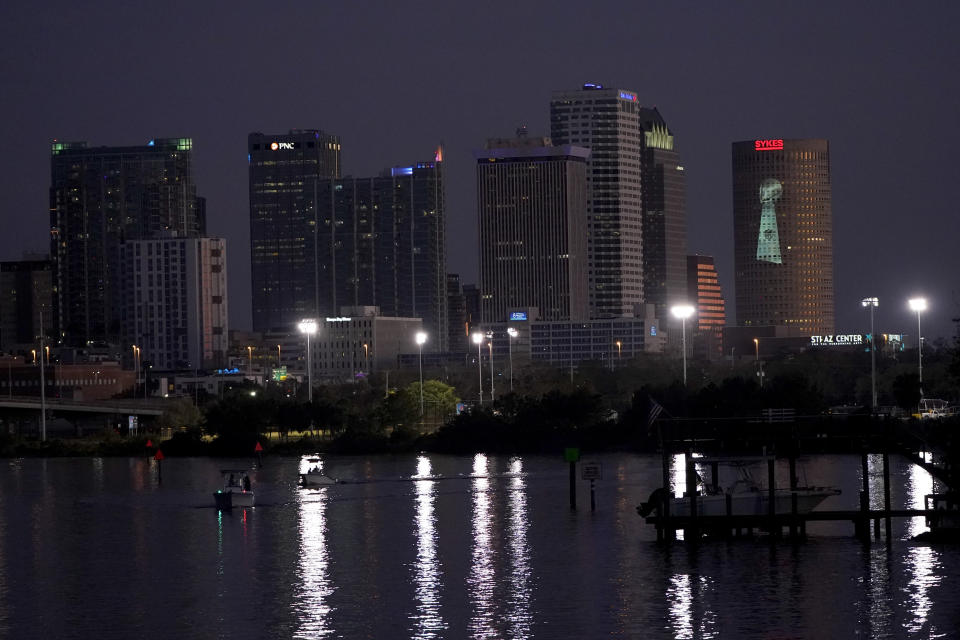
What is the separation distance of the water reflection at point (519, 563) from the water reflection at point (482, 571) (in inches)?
29.5

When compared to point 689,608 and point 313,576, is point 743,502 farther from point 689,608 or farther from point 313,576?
point 313,576

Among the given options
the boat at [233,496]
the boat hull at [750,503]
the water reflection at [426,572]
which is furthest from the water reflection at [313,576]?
the boat hull at [750,503]

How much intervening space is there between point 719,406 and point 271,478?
39518mm

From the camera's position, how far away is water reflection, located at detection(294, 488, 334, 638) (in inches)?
2197

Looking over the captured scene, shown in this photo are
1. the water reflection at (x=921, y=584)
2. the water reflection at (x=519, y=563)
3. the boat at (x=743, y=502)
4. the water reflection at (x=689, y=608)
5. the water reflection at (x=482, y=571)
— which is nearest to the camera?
the water reflection at (x=689, y=608)

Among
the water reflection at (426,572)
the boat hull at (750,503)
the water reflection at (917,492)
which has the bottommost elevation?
the water reflection at (426,572)

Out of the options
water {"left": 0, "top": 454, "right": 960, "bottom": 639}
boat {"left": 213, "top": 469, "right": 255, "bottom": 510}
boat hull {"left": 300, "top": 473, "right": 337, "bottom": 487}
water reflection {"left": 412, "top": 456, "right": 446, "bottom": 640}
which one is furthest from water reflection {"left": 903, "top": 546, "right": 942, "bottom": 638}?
boat hull {"left": 300, "top": 473, "right": 337, "bottom": 487}

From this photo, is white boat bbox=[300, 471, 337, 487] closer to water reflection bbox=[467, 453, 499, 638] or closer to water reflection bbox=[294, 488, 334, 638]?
water reflection bbox=[467, 453, 499, 638]

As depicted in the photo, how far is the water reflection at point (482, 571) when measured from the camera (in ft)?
182

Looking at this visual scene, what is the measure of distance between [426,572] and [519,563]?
432 centimetres

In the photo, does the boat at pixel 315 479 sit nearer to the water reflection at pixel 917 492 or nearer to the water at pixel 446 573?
the water at pixel 446 573

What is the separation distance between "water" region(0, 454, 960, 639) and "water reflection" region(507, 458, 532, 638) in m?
0.13

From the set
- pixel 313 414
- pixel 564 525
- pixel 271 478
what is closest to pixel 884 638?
pixel 564 525

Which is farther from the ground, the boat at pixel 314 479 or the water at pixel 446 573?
the boat at pixel 314 479
